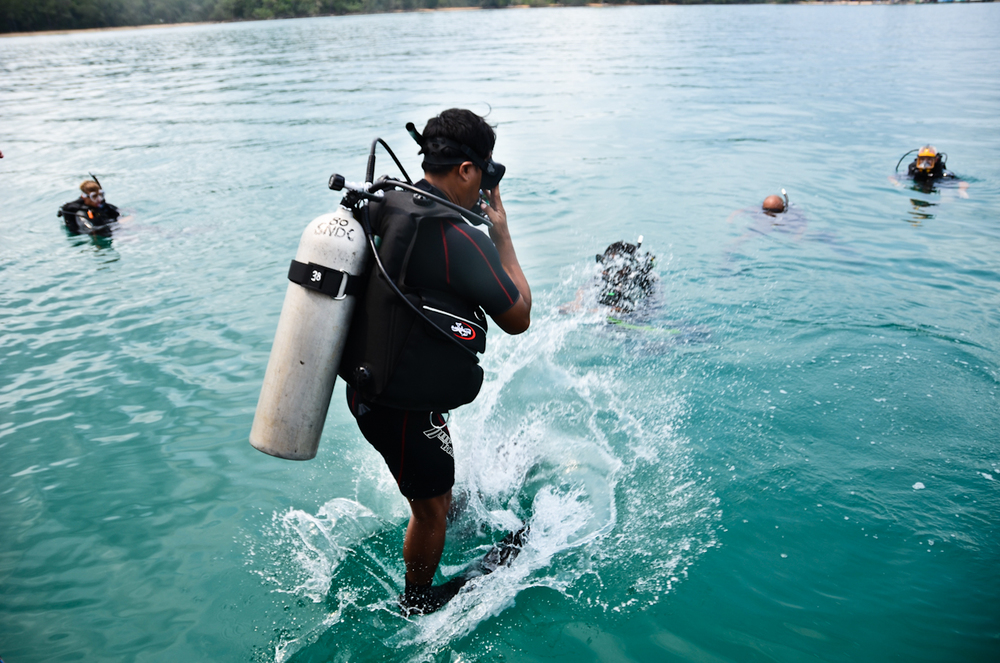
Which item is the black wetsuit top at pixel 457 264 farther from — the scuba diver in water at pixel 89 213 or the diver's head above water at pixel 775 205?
the scuba diver in water at pixel 89 213

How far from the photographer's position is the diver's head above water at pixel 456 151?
8.14 feet

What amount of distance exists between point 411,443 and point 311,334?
0.64 meters

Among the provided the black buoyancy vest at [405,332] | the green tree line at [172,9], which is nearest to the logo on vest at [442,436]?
the black buoyancy vest at [405,332]

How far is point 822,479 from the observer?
161 inches

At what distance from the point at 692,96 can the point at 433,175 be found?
22.5 m

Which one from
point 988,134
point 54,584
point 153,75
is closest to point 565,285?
point 54,584

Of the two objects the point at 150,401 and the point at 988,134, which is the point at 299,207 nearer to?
the point at 150,401

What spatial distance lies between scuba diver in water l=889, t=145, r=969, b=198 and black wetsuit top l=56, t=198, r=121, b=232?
1359cm

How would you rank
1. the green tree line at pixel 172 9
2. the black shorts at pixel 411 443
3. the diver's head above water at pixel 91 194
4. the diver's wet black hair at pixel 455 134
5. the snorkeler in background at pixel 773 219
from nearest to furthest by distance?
the diver's wet black hair at pixel 455 134 < the black shorts at pixel 411 443 < the snorkeler in background at pixel 773 219 < the diver's head above water at pixel 91 194 < the green tree line at pixel 172 9

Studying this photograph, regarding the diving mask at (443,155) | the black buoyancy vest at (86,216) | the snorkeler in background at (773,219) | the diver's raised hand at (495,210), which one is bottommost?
the black buoyancy vest at (86,216)

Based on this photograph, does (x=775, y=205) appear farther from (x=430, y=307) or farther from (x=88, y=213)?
(x=88, y=213)

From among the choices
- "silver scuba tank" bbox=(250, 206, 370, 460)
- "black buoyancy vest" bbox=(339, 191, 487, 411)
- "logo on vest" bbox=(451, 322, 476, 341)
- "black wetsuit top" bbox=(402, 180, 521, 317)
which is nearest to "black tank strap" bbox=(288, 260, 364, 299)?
"silver scuba tank" bbox=(250, 206, 370, 460)

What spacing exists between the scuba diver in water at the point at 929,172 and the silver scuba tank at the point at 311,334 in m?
11.6

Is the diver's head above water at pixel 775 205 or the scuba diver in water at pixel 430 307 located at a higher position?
the scuba diver in water at pixel 430 307
